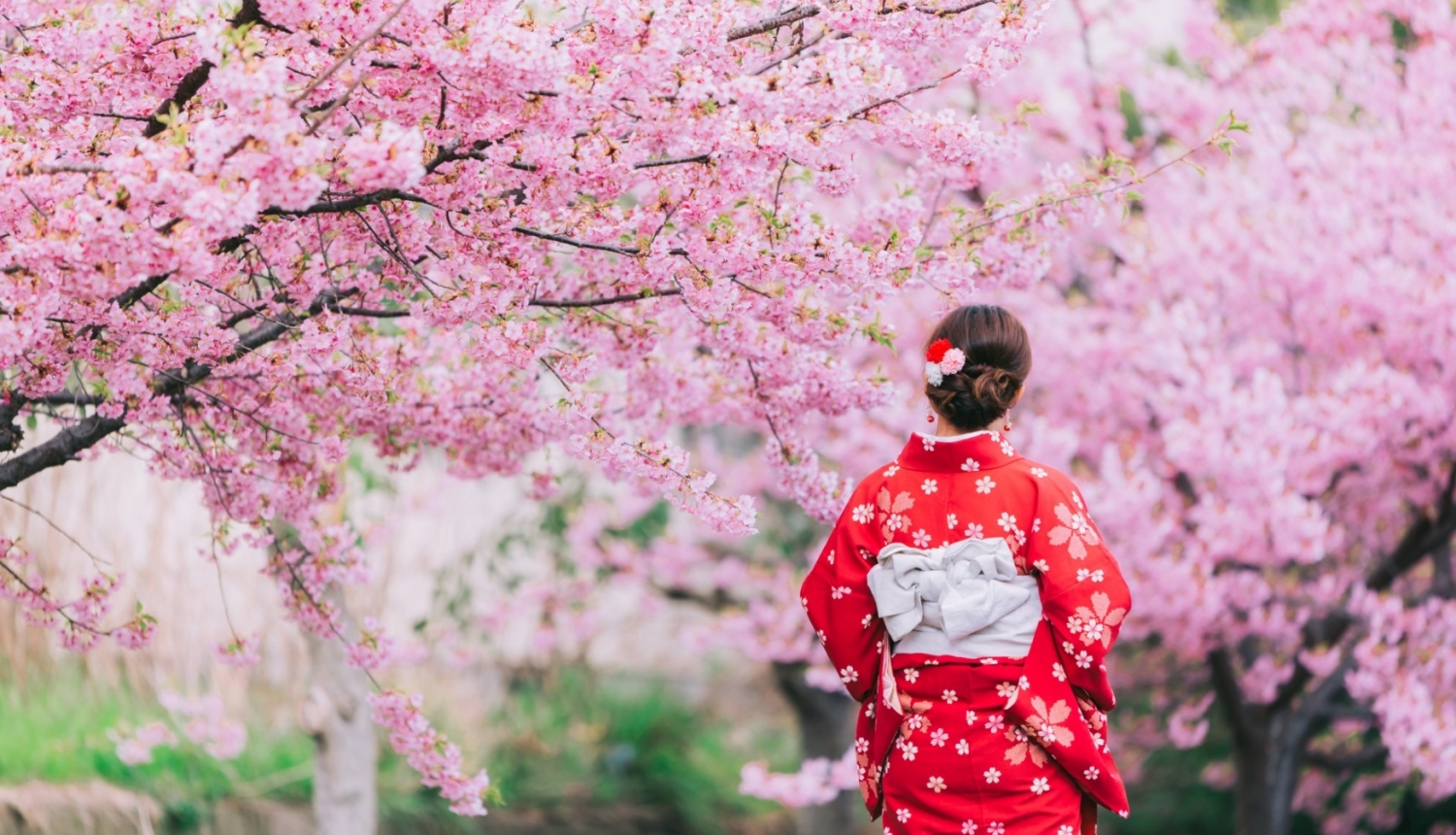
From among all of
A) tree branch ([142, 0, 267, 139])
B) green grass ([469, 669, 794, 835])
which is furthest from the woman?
green grass ([469, 669, 794, 835])

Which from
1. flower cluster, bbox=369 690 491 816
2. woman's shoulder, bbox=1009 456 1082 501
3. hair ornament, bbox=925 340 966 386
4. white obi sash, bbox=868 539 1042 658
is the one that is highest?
hair ornament, bbox=925 340 966 386

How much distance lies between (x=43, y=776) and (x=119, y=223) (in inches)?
136

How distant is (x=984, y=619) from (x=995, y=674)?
0.10 meters

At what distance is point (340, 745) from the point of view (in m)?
4.17

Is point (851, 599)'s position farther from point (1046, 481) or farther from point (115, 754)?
point (115, 754)

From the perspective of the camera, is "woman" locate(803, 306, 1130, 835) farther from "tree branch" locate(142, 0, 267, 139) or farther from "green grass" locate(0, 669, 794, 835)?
"green grass" locate(0, 669, 794, 835)

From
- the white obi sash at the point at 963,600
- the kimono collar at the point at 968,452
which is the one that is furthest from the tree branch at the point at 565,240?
the white obi sash at the point at 963,600

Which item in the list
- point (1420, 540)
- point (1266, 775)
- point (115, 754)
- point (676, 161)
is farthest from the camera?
point (1266, 775)

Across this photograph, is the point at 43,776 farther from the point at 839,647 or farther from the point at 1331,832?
the point at 1331,832

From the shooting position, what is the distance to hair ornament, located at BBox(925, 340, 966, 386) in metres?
2.38

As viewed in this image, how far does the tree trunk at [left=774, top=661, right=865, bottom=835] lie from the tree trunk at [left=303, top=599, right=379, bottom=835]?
110 inches

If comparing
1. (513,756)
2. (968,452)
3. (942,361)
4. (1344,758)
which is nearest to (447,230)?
(942,361)

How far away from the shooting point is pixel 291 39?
2.18 metres

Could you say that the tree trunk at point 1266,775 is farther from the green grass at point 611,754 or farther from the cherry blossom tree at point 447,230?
the cherry blossom tree at point 447,230
